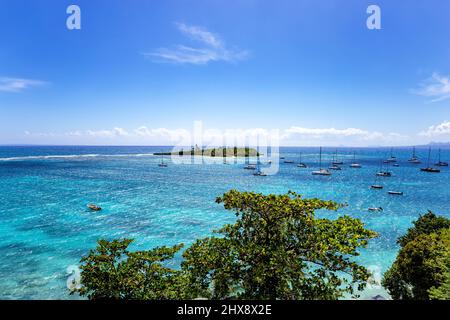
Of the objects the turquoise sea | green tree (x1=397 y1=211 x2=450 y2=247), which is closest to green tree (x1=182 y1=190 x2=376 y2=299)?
the turquoise sea

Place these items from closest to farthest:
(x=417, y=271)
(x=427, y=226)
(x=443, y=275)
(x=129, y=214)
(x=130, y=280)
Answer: (x=130, y=280), (x=443, y=275), (x=417, y=271), (x=427, y=226), (x=129, y=214)

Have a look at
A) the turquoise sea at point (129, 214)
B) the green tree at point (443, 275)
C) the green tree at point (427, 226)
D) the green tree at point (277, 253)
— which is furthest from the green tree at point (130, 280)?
the green tree at point (427, 226)

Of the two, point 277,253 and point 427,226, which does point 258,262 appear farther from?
point 427,226

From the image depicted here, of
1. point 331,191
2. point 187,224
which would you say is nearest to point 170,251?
point 187,224

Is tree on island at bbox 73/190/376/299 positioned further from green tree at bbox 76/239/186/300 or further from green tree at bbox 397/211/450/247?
green tree at bbox 397/211/450/247

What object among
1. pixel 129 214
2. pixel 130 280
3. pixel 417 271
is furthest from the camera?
pixel 129 214

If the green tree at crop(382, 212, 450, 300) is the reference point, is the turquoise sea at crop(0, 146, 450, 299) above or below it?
below

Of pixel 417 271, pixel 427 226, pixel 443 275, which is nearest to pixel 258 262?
pixel 443 275
